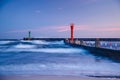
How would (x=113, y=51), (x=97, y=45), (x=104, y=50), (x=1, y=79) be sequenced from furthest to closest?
1. (x=97, y=45)
2. (x=104, y=50)
3. (x=113, y=51)
4. (x=1, y=79)

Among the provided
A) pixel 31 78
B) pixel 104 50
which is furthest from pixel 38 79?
pixel 104 50

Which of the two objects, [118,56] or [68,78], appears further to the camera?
[118,56]

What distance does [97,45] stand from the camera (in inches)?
715

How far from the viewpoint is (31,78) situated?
6.13 meters

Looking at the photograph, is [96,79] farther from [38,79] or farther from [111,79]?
[38,79]

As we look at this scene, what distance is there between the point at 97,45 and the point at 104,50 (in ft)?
9.82

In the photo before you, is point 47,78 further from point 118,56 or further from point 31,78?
point 118,56

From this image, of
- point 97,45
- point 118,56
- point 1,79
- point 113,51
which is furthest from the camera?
point 97,45

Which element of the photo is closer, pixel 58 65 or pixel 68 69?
pixel 68 69

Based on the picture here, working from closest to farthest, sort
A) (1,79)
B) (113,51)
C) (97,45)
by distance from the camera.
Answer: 1. (1,79)
2. (113,51)
3. (97,45)

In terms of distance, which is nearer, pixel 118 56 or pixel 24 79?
pixel 24 79

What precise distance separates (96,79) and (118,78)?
1.68 feet

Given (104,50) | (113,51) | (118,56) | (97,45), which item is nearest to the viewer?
(118,56)

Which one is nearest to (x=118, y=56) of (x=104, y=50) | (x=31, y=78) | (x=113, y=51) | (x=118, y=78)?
(x=113, y=51)
